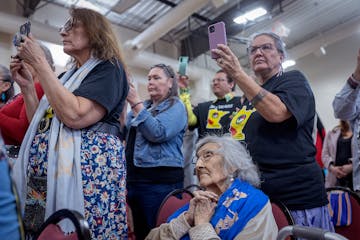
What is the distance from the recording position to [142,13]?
5902mm

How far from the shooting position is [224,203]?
1.21 m

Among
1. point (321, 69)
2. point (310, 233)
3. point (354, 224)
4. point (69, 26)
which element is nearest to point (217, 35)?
point (69, 26)

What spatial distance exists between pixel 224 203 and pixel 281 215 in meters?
0.22

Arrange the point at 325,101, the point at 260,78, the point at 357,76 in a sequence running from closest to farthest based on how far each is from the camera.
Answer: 1. the point at 260,78
2. the point at 357,76
3. the point at 325,101

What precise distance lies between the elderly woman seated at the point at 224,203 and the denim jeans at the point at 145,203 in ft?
1.69

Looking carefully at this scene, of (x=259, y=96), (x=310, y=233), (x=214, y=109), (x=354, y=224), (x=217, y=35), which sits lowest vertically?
(x=354, y=224)

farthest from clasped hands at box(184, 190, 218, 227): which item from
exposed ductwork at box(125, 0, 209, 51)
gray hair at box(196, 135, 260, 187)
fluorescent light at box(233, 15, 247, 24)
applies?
fluorescent light at box(233, 15, 247, 24)

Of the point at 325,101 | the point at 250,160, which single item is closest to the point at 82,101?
the point at 250,160

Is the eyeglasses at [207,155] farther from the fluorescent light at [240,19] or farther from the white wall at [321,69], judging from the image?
the white wall at [321,69]

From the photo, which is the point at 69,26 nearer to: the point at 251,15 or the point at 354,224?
the point at 354,224

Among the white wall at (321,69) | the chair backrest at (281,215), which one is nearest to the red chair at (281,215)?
the chair backrest at (281,215)

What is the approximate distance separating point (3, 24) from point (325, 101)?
236 inches

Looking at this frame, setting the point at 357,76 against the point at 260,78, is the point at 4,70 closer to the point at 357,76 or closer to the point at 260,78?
the point at 260,78

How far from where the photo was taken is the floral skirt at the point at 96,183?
1.13 meters
